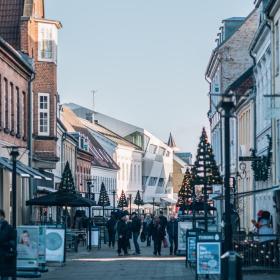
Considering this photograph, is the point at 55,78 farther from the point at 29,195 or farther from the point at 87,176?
the point at 87,176

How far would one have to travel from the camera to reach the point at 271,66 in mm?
41438

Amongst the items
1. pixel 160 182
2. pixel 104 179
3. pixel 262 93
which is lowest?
pixel 104 179

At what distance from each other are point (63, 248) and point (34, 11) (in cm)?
2148

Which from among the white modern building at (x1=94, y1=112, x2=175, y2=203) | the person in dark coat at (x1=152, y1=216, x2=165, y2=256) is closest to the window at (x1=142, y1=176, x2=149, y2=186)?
the white modern building at (x1=94, y1=112, x2=175, y2=203)

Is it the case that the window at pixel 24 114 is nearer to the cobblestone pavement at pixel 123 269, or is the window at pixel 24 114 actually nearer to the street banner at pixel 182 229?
the cobblestone pavement at pixel 123 269

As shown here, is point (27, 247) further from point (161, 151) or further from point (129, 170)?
point (161, 151)

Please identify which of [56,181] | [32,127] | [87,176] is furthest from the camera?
[87,176]

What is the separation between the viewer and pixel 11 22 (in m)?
53.0

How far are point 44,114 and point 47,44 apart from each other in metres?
3.37

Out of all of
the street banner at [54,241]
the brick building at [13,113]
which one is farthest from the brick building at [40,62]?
the street banner at [54,241]

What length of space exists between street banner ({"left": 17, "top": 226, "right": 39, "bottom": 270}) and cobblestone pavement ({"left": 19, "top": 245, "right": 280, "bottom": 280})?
2.13m

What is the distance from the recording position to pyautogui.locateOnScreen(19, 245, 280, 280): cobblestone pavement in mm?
30188

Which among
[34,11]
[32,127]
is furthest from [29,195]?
[34,11]

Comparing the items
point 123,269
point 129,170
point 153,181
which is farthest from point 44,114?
point 153,181
